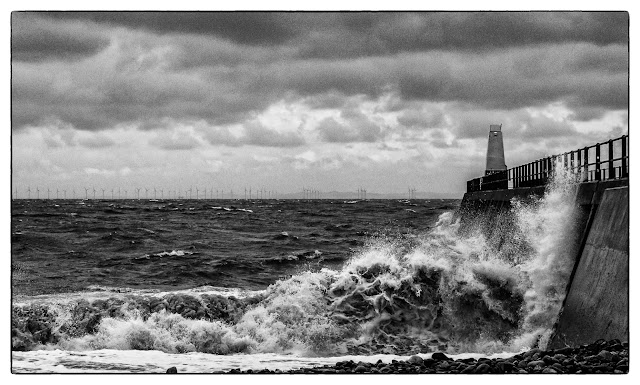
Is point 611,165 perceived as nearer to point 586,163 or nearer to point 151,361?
point 586,163

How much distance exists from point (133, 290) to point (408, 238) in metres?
9.60

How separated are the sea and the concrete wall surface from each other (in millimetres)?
666

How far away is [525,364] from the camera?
924cm

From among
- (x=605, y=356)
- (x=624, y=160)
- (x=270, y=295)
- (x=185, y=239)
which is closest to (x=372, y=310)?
(x=270, y=295)

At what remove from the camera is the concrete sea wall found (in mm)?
8961

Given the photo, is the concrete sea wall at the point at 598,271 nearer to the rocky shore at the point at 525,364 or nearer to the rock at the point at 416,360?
the rocky shore at the point at 525,364

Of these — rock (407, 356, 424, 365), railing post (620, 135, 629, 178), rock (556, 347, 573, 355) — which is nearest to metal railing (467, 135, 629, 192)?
railing post (620, 135, 629, 178)

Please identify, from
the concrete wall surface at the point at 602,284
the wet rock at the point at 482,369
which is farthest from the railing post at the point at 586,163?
the wet rock at the point at 482,369

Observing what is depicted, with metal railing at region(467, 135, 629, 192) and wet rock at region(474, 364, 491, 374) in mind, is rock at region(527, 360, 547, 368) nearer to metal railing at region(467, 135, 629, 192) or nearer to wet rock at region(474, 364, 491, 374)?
wet rock at region(474, 364, 491, 374)

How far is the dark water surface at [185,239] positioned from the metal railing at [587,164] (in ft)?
7.68

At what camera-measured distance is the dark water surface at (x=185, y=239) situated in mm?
13391

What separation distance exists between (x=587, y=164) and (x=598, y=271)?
2.40 m

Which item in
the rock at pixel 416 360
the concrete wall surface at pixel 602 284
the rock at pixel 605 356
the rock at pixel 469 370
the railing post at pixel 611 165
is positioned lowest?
the rock at pixel 469 370

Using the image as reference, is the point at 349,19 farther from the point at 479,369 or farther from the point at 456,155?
the point at 479,369
